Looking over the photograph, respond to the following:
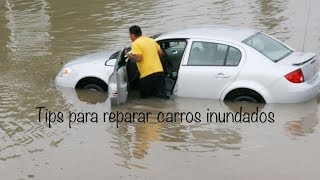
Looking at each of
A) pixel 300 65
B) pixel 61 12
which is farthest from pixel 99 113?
pixel 61 12

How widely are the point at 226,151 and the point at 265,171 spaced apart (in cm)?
87

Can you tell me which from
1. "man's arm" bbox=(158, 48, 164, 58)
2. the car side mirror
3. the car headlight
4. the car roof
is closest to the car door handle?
the car roof

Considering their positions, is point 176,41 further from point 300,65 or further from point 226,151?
point 226,151

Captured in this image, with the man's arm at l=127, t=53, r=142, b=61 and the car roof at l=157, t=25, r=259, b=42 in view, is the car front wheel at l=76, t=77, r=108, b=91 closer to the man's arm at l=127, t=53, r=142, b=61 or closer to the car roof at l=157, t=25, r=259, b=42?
the man's arm at l=127, t=53, r=142, b=61

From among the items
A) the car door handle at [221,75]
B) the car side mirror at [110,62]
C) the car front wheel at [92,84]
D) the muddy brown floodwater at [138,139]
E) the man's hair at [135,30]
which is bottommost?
the muddy brown floodwater at [138,139]

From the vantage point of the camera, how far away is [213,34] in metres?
9.46

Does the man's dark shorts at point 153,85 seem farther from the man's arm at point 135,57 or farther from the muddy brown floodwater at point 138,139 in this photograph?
the man's arm at point 135,57

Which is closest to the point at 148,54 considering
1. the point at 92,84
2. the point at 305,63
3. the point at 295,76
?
the point at 92,84

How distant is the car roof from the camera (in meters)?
9.35

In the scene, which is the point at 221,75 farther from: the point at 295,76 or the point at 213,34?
the point at 295,76

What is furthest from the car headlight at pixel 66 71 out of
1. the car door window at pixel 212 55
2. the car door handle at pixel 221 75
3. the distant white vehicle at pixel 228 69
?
the car door handle at pixel 221 75

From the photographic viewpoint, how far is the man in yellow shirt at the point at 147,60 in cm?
926

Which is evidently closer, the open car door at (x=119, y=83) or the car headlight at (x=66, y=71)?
the open car door at (x=119, y=83)

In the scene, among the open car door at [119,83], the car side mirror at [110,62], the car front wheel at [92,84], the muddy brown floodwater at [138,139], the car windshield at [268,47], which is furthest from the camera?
the car front wheel at [92,84]
